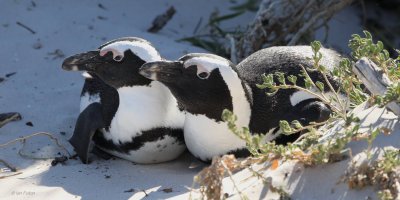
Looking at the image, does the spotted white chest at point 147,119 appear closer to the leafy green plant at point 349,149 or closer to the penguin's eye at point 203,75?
the penguin's eye at point 203,75

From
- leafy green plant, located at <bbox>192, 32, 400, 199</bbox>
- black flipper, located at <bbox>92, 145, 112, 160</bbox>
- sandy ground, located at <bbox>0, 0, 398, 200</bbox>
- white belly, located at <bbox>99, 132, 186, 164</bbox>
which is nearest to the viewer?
leafy green plant, located at <bbox>192, 32, 400, 199</bbox>

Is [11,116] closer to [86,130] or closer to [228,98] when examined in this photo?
[86,130]

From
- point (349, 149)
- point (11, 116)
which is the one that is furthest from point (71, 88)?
point (349, 149)

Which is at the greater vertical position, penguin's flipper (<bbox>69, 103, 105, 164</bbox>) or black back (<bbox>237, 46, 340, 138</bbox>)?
black back (<bbox>237, 46, 340, 138</bbox>)

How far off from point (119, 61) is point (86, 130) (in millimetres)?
407

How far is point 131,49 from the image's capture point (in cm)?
253

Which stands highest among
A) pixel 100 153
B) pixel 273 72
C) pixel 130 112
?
pixel 273 72

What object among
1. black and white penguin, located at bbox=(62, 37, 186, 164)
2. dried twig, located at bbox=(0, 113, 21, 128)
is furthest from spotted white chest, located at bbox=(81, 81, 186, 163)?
dried twig, located at bbox=(0, 113, 21, 128)

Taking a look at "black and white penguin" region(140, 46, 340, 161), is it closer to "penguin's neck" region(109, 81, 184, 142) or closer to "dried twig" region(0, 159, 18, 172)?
"penguin's neck" region(109, 81, 184, 142)

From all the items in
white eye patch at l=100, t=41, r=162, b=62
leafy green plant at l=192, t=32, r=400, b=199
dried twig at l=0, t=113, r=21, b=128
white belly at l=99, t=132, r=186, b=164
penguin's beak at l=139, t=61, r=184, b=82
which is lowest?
white belly at l=99, t=132, r=186, b=164

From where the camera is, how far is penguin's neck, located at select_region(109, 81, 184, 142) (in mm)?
2576

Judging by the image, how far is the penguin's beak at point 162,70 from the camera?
2350mm

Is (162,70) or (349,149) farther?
(162,70)

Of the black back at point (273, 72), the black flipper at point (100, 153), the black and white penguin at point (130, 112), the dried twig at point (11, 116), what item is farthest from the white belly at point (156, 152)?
the dried twig at point (11, 116)
